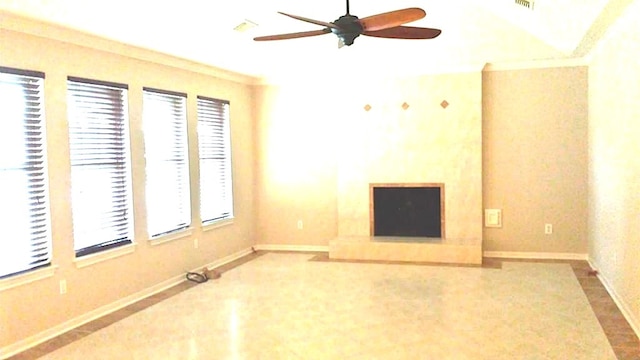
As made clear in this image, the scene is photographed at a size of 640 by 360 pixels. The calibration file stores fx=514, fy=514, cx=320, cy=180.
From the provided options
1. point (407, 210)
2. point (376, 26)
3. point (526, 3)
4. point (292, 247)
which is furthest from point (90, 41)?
point (407, 210)

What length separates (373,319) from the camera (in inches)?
166

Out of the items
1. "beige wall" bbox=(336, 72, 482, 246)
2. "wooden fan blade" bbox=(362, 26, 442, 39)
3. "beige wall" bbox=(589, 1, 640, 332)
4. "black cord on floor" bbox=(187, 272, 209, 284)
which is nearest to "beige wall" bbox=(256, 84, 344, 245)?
"beige wall" bbox=(336, 72, 482, 246)

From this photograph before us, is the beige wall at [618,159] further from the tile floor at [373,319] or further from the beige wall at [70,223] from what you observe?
the beige wall at [70,223]

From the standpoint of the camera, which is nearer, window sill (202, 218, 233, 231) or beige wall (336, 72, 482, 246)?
window sill (202, 218, 233, 231)

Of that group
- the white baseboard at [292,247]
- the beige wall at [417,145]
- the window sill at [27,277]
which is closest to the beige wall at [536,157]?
the beige wall at [417,145]

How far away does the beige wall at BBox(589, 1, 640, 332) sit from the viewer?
3754 millimetres

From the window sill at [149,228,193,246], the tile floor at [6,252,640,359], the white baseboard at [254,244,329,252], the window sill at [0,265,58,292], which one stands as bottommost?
the tile floor at [6,252,640,359]

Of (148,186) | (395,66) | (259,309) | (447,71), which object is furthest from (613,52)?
(148,186)

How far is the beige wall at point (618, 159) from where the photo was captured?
12.3ft

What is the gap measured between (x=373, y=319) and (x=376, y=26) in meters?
2.33

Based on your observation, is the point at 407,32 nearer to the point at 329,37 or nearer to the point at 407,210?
the point at 329,37

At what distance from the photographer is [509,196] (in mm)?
6461

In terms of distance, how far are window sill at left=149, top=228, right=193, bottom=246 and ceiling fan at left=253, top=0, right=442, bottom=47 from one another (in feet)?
8.43

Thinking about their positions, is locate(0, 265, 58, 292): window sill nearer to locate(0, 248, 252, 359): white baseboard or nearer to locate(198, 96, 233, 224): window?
locate(0, 248, 252, 359): white baseboard
